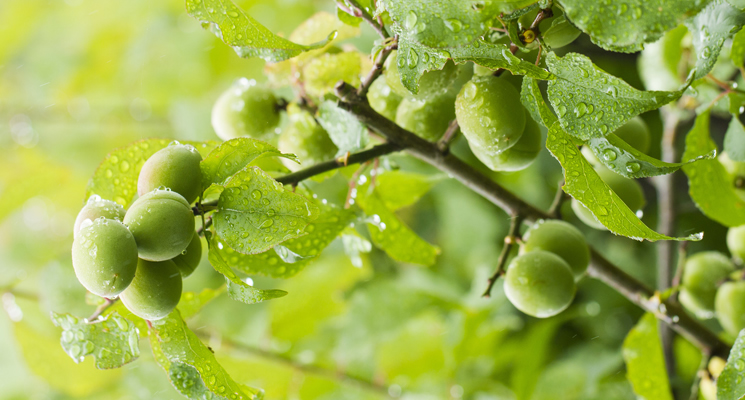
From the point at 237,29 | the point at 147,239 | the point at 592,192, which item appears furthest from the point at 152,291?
the point at 592,192

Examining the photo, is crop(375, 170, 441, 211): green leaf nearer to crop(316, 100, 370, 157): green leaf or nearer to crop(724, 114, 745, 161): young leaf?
crop(316, 100, 370, 157): green leaf

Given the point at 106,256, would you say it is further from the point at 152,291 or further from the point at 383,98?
the point at 383,98

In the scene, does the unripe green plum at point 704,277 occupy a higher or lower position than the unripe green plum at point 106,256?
lower

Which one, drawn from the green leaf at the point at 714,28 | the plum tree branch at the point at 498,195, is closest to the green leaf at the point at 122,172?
the plum tree branch at the point at 498,195

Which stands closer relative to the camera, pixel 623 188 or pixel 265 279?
pixel 623 188

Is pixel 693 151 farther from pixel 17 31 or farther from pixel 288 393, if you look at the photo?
pixel 17 31

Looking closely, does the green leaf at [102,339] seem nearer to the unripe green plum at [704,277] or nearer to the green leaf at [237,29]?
the green leaf at [237,29]
